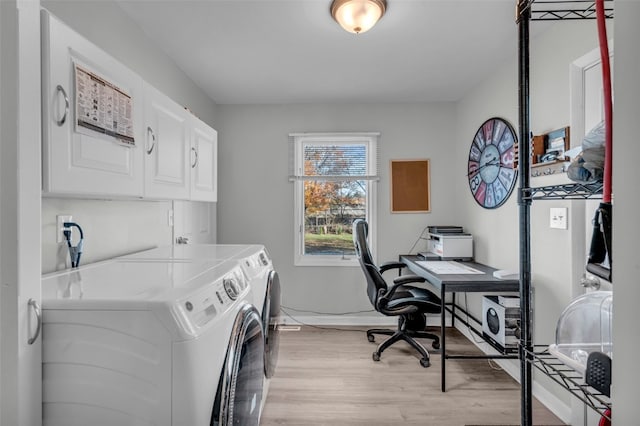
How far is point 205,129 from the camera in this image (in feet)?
7.79

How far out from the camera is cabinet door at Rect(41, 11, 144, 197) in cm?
100

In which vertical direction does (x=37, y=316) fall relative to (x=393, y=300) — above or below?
above

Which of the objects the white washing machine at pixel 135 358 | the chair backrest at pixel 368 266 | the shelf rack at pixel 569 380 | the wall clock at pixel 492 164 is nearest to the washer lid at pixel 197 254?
the white washing machine at pixel 135 358

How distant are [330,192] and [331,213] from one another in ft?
0.74

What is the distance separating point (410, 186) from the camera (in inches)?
138

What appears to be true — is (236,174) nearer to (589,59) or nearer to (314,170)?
(314,170)

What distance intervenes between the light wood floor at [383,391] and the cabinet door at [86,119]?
156cm

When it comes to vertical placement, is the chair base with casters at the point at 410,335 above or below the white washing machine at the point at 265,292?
below

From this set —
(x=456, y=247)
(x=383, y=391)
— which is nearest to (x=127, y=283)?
(x=383, y=391)

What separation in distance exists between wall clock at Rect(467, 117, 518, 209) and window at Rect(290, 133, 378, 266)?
0.96 metres

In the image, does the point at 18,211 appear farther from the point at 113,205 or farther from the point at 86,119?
the point at 113,205

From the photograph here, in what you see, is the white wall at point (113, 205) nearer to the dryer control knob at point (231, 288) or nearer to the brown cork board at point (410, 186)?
the dryer control knob at point (231, 288)

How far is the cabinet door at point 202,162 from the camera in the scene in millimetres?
2168

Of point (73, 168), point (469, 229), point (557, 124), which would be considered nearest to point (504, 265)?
point (469, 229)
